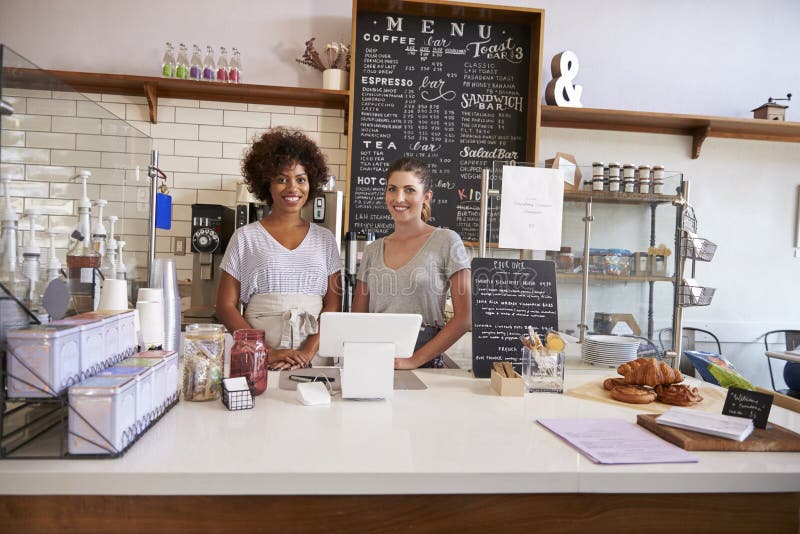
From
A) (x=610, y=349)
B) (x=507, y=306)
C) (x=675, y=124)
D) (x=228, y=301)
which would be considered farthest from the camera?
(x=675, y=124)

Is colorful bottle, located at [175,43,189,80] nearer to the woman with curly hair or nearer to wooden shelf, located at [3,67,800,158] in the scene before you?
wooden shelf, located at [3,67,800,158]

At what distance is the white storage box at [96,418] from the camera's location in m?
1.01

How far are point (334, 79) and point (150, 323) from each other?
2.70 meters

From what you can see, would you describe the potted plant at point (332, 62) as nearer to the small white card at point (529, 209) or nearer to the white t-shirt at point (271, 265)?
the white t-shirt at point (271, 265)

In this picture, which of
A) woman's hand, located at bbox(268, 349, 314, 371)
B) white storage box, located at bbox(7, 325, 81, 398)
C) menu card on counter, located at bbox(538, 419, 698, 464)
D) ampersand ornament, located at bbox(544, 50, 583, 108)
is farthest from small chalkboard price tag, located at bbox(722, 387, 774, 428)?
ampersand ornament, located at bbox(544, 50, 583, 108)

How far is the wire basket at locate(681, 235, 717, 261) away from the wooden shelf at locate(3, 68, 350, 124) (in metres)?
2.50

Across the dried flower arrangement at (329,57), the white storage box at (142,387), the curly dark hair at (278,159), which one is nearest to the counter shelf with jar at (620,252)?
the curly dark hair at (278,159)

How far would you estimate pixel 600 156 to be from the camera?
4.29m

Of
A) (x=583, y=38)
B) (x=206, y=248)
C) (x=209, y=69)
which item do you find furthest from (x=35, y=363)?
(x=583, y=38)

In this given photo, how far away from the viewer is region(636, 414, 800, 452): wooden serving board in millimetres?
1212

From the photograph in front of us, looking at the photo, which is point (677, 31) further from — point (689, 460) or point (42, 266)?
point (42, 266)

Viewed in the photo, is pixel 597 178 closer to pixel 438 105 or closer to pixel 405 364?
pixel 405 364

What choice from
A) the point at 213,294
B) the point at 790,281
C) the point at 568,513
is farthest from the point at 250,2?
the point at 790,281

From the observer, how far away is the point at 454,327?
202 centimetres
